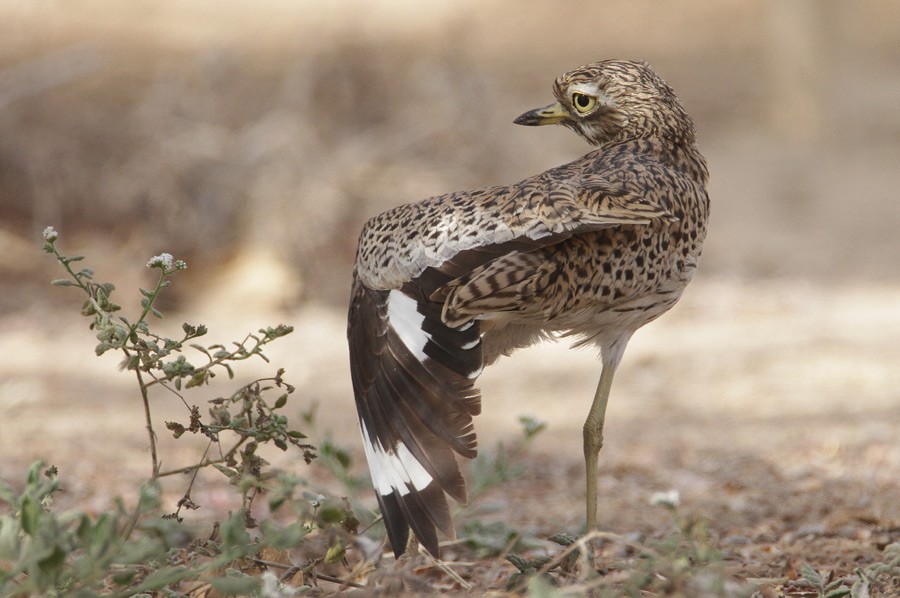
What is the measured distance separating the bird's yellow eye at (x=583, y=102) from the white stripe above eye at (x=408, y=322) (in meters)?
0.89

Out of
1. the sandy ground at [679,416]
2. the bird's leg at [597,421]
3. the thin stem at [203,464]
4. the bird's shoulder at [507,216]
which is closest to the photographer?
the thin stem at [203,464]

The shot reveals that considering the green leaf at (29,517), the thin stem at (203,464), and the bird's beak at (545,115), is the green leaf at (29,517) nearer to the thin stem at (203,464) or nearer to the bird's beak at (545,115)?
the thin stem at (203,464)

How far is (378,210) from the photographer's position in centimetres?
704

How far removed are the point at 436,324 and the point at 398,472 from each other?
0.31 meters

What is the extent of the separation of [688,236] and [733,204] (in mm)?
5960

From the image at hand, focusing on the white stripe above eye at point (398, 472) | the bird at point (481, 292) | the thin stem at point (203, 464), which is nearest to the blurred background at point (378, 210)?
the bird at point (481, 292)

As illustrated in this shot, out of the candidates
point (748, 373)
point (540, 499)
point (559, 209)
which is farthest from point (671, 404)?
point (559, 209)

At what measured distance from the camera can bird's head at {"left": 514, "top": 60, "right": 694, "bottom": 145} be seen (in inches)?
123

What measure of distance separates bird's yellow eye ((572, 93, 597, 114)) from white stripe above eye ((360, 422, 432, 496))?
3.93 feet

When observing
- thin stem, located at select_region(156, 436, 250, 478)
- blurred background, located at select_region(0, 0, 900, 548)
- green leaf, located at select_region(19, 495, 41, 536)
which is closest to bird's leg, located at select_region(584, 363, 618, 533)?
blurred background, located at select_region(0, 0, 900, 548)

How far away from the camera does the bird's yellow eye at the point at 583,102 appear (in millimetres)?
3172

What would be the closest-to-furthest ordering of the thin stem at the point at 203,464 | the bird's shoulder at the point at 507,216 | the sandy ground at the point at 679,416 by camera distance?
the thin stem at the point at 203,464, the bird's shoulder at the point at 507,216, the sandy ground at the point at 679,416

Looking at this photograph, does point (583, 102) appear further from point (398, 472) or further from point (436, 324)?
point (398, 472)

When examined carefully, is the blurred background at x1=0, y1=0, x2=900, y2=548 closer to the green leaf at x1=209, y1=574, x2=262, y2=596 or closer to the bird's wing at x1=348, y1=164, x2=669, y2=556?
the bird's wing at x1=348, y1=164, x2=669, y2=556
